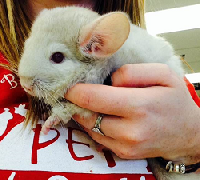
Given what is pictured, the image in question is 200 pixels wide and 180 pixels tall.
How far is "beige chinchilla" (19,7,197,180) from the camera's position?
86cm

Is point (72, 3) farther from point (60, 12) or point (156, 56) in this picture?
point (156, 56)

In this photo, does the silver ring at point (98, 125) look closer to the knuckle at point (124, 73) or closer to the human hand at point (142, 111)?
the human hand at point (142, 111)

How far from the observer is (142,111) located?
2.84 feet

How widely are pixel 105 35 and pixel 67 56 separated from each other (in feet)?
0.52

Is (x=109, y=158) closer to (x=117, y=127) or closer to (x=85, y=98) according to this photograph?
(x=117, y=127)

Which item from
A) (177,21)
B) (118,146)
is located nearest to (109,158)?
(118,146)

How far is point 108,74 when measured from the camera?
95 centimetres

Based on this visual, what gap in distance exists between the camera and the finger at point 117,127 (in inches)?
34.0

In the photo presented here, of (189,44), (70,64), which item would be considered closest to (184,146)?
(70,64)

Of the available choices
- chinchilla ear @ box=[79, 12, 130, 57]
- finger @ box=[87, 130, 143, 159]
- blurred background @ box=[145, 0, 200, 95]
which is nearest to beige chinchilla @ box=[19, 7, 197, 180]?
chinchilla ear @ box=[79, 12, 130, 57]

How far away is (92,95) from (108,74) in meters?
0.13

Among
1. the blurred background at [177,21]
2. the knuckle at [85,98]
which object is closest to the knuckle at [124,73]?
the knuckle at [85,98]

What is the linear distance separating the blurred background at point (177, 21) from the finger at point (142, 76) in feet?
8.57

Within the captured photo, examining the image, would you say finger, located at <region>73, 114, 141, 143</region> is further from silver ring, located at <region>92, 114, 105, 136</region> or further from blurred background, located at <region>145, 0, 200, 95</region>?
blurred background, located at <region>145, 0, 200, 95</region>
